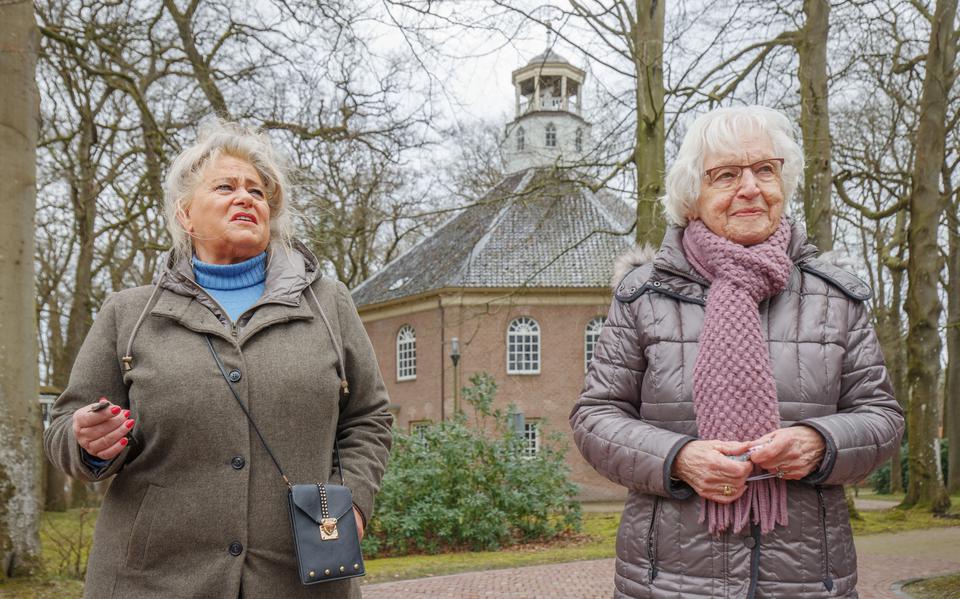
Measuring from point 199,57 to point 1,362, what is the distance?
7098 mm

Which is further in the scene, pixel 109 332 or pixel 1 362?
pixel 1 362


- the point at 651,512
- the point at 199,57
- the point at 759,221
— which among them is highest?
the point at 199,57

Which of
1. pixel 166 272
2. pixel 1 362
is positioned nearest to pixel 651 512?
pixel 166 272

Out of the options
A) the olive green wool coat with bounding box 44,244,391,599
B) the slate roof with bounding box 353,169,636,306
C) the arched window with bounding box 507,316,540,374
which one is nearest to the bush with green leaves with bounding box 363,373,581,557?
the olive green wool coat with bounding box 44,244,391,599

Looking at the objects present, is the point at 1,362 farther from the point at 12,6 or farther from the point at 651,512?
the point at 651,512

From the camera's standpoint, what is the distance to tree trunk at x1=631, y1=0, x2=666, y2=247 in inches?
458

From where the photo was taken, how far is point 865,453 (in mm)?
2320

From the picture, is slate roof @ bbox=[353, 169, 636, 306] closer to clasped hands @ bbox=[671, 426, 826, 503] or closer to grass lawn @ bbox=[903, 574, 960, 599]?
grass lawn @ bbox=[903, 574, 960, 599]

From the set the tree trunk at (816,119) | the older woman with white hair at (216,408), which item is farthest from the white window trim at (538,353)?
the older woman with white hair at (216,408)

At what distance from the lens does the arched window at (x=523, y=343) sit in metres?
27.3

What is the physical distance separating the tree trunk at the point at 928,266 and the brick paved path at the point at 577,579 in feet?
12.3

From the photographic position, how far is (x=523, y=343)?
89.8ft

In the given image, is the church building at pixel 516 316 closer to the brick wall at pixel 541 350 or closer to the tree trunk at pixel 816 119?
the brick wall at pixel 541 350

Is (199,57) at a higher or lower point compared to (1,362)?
higher
